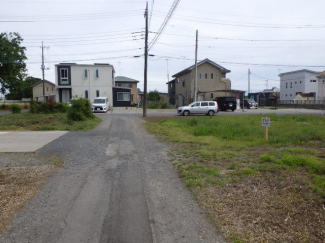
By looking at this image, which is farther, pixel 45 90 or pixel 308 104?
pixel 45 90

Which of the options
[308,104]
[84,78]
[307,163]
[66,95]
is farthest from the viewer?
[308,104]

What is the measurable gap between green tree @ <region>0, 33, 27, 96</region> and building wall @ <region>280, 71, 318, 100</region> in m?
49.9

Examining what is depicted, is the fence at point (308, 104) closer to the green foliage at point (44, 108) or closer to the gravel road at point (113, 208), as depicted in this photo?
the green foliage at point (44, 108)

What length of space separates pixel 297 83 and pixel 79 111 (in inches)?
2142

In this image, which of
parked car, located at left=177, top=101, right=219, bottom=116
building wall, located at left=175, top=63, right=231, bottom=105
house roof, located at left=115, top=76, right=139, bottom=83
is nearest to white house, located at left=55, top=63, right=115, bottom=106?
building wall, located at left=175, top=63, right=231, bottom=105

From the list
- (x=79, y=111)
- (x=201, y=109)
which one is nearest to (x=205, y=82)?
(x=201, y=109)

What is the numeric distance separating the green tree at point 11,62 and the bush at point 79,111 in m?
25.9

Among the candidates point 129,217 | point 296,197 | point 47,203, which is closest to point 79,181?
point 47,203

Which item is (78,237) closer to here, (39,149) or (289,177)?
(289,177)

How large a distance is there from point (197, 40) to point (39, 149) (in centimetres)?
2988

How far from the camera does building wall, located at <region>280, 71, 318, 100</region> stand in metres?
62.2

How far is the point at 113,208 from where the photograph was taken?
5480 millimetres

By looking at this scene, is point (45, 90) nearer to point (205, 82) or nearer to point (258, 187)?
point (205, 82)

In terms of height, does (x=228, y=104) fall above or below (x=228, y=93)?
below
